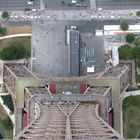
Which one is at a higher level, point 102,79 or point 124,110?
point 102,79

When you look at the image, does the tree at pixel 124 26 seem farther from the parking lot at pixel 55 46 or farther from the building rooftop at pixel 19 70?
the building rooftop at pixel 19 70

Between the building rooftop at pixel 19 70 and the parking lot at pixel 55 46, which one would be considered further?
the parking lot at pixel 55 46

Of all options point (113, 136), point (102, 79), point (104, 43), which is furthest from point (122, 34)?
point (113, 136)

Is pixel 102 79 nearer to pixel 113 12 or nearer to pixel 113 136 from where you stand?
pixel 113 12

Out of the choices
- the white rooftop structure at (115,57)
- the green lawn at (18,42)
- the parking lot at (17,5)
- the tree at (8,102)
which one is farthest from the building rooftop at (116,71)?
the parking lot at (17,5)

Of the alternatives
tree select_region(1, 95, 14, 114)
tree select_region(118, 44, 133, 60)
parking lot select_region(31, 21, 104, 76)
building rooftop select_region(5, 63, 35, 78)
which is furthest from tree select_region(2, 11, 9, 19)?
tree select_region(118, 44, 133, 60)

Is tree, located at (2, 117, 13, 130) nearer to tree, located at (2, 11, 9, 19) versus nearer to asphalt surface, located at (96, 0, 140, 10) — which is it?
tree, located at (2, 11, 9, 19)
